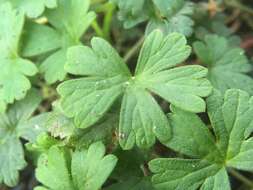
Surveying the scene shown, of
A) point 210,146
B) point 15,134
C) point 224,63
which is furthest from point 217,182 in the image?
point 15,134

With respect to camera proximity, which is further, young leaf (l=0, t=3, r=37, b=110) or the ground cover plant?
young leaf (l=0, t=3, r=37, b=110)

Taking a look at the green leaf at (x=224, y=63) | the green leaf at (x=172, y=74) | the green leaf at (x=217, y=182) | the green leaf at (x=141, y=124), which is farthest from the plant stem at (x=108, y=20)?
the green leaf at (x=217, y=182)

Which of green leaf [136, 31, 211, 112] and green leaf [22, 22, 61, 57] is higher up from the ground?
green leaf [22, 22, 61, 57]

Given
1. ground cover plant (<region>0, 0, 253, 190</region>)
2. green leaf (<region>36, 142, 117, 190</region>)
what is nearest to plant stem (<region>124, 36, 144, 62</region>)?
ground cover plant (<region>0, 0, 253, 190</region>)

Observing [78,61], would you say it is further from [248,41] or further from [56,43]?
→ [248,41]

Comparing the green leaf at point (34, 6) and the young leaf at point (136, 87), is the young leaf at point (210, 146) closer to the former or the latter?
the young leaf at point (136, 87)

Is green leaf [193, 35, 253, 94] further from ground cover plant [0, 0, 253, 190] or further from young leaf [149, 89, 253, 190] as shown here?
young leaf [149, 89, 253, 190]

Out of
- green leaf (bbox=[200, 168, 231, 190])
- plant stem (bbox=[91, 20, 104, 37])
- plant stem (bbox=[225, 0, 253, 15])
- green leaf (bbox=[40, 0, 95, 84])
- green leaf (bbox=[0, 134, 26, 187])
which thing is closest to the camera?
green leaf (bbox=[200, 168, 231, 190])

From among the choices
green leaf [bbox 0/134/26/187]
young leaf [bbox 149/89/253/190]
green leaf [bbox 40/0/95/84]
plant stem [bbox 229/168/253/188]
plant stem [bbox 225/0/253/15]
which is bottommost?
plant stem [bbox 229/168/253/188]
